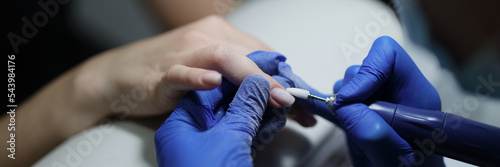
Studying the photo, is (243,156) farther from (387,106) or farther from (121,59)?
(121,59)

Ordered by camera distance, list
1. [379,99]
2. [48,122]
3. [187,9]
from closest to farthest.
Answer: [379,99] < [48,122] < [187,9]

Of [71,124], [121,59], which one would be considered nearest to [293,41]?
[121,59]

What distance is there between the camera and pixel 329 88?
726 mm

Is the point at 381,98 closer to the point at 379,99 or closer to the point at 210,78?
the point at 379,99

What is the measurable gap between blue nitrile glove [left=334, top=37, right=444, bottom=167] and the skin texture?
141 millimetres

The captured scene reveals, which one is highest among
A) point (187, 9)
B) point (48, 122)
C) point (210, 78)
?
point (187, 9)

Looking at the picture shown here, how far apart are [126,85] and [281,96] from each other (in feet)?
1.24

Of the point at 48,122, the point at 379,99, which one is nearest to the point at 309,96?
the point at 379,99

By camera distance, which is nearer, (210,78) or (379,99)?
(210,78)

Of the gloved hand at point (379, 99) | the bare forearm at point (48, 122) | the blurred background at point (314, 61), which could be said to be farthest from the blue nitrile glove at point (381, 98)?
the bare forearm at point (48, 122)

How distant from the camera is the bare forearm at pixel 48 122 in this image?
0.72m

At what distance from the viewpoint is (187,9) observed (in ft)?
3.53

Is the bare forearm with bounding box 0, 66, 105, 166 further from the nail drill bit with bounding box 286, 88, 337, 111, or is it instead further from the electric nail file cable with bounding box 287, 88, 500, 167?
the electric nail file cable with bounding box 287, 88, 500, 167

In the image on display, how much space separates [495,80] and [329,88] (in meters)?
0.44
